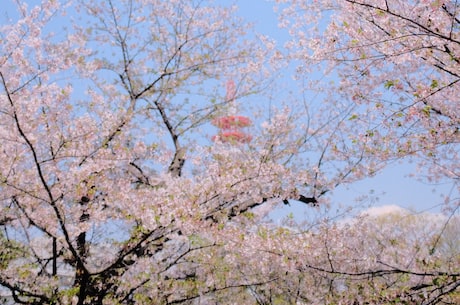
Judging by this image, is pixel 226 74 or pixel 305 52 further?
pixel 226 74

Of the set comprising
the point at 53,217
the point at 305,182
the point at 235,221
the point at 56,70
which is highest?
the point at 56,70

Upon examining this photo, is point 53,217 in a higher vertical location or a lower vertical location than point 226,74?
lower

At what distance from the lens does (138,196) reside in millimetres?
6668

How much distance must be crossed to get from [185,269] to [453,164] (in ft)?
19.5

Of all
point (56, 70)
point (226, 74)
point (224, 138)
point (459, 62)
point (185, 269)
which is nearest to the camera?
point (459, 62)

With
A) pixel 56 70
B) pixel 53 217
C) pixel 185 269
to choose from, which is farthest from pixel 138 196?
pixel 185 269

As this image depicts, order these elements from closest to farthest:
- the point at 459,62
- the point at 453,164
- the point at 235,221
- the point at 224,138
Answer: the point at 459,62 → the point at 453,164 → the point at 235,221 → the point at 224,138

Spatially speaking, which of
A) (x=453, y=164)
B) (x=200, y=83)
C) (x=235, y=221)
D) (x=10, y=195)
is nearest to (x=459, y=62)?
(x=453, y=164)

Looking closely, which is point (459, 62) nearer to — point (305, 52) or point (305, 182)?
point (305, 52)

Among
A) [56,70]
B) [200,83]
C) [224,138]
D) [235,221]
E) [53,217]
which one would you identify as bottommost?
[53,217]

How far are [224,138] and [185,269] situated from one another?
3.46m

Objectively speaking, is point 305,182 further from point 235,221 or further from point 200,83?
point 200,83

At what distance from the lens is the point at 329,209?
9.09 metres

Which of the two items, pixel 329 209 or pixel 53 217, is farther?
pixel 329 209
